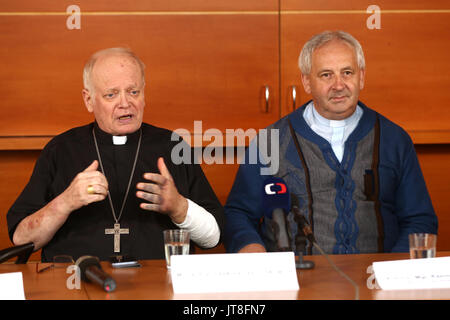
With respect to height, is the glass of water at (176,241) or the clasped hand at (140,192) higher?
the clasped hand at (140,192)

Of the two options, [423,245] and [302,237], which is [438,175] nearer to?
[423,245]

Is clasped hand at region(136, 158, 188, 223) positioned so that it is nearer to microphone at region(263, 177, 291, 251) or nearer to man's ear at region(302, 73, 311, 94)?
microphone at region(263, 177, 291, 251)

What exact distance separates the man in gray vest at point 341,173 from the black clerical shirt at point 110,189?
27 cm

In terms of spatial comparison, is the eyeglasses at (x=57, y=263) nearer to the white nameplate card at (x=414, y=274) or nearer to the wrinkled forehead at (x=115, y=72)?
the wrinkled forehead at (x=115, y=72)

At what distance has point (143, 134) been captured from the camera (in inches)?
98.5

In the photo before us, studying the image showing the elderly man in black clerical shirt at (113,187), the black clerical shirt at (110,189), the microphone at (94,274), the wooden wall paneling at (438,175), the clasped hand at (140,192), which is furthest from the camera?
the wooden wall paneling at (438,175)

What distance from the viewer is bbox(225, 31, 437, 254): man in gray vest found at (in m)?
2.43

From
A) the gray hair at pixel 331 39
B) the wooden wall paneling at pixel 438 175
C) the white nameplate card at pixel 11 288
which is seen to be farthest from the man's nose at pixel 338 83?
the white nameplate card at pixel 11 288

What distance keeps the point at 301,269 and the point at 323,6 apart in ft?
7.19

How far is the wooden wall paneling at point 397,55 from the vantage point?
350cm

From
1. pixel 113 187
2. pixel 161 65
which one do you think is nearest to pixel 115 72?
pixel 113 187

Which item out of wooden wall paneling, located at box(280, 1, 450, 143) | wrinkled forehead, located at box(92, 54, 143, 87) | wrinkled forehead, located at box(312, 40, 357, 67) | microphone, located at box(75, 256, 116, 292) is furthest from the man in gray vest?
wooden wall paneling, located at box(280, 1, 450, 143)

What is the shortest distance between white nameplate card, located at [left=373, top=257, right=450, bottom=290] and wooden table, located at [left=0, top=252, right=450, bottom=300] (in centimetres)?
3
